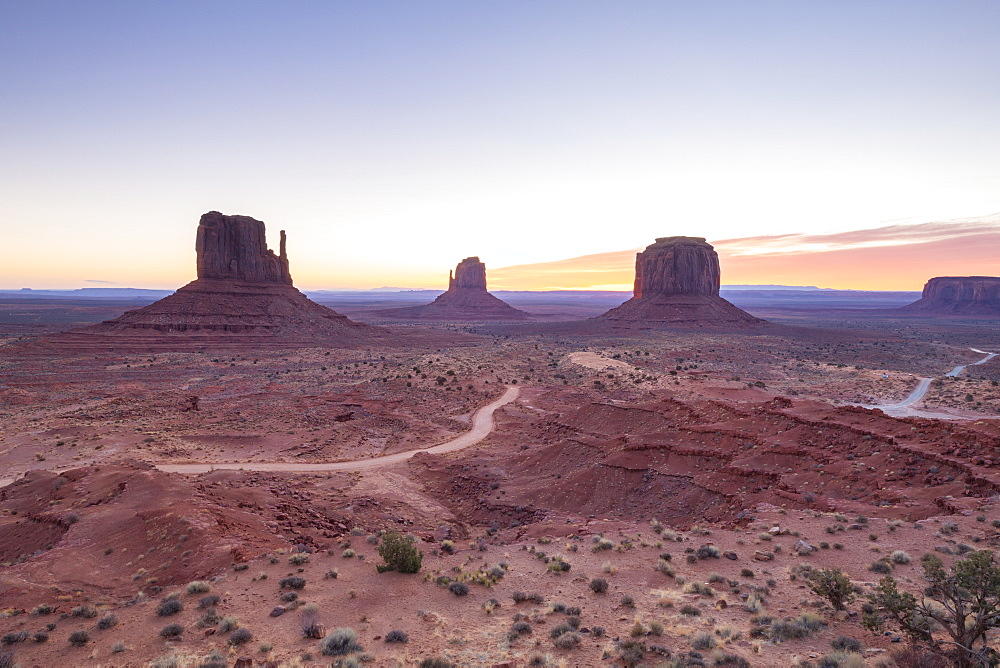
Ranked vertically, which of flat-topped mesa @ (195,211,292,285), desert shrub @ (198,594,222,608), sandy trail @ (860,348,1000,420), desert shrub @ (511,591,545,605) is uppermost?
flat-topped mesa @ (195,211,292,285)

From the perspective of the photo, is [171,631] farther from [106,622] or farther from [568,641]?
[568,641]

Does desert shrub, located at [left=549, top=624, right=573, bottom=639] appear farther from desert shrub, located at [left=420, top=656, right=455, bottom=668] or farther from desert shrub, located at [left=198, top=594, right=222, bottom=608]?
desert shrub, located at [left=198, top=594, right=222, bottom=608]

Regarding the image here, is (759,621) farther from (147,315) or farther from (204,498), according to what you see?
(147,315)

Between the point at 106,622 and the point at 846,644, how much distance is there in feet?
46.8

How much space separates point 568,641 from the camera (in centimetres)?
866

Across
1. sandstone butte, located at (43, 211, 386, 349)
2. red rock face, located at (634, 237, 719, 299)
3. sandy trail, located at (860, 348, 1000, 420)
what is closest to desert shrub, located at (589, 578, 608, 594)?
sandy trail, located at (860, 348, 1000, 420)

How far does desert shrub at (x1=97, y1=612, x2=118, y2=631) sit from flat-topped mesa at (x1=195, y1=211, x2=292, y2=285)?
91.9 metres

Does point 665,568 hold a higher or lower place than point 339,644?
lower

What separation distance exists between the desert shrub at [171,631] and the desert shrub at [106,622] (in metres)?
1.19

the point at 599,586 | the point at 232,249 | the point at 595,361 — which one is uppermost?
the point at 232,249

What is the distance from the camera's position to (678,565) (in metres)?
12.4

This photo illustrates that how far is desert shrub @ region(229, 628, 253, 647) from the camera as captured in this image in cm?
901

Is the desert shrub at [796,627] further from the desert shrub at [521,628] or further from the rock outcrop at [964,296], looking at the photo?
the rock outcrop at [964,296]

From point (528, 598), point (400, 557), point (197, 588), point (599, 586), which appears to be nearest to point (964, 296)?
point (599, 586)
